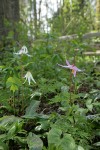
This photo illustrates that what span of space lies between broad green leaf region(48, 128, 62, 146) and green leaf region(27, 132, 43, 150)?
8 centimetres

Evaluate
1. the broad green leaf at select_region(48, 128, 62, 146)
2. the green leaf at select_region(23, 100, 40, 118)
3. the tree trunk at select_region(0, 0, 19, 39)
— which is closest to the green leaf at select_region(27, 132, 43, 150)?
the broad green leaf at select_region(48, 128, 62, 146)

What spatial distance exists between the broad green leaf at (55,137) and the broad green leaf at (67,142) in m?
0.02

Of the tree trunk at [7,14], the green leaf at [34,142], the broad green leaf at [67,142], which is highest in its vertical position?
the tree trunk at [7,14]

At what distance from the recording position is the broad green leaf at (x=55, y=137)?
1367 mm

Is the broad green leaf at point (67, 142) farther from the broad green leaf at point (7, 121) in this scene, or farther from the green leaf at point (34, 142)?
the broad green leaf at point (7, 121)

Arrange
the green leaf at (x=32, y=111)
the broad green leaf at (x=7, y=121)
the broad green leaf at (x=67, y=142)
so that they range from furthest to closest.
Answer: the green leaf at (x=32, y=111) → the broad green leaf at (x=7, y=121) → the broad green leaf at (x=67, y=142)

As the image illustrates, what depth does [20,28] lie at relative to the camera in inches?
178

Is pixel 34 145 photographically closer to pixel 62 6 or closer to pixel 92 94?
pixel 92 94

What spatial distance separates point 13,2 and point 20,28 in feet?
6.85

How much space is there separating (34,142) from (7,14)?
4580mm

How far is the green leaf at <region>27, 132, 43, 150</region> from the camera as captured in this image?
1.42 metres

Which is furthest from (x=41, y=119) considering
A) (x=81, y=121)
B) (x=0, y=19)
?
(x=0, y=19)

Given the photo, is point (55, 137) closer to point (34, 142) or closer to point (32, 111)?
point (34, 142)

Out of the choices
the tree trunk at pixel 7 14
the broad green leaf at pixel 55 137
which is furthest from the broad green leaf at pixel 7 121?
the tree trunk at pixel 7 14
